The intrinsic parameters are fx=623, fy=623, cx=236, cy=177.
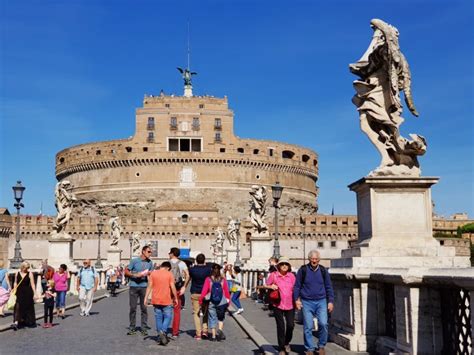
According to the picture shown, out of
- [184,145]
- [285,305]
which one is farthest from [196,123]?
[285,305]

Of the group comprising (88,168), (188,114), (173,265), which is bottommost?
(173,265)

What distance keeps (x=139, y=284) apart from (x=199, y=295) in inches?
41.3

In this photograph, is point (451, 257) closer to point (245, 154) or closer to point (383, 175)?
point (383, 175)

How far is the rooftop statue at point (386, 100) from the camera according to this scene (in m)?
7.52

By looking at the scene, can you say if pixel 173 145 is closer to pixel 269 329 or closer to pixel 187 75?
pixel 187 75

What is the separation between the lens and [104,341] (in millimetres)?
9305

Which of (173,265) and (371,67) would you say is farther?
(173,265)

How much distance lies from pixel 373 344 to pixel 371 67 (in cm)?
346

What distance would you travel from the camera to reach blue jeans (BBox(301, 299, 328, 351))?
6766 mm

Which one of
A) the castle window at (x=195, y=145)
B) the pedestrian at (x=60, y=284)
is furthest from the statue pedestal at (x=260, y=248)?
the castle window at (x=195, y=145)

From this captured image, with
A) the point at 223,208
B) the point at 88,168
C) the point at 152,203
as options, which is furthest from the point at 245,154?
the point at 88,168

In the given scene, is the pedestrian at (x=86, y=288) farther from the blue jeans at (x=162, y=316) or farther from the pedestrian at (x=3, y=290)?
the blue jeans at (x=162, y=316)

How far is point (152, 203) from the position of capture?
80.1 meters

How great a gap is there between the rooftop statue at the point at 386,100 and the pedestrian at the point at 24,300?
6.79m
